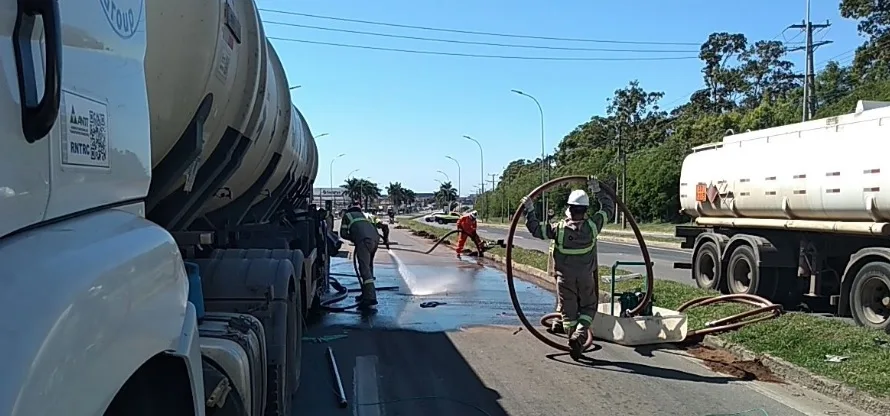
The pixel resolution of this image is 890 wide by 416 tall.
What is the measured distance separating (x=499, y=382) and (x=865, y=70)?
53612mm

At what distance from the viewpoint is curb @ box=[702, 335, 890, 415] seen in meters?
6.83

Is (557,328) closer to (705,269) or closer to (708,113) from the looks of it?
(705,269)

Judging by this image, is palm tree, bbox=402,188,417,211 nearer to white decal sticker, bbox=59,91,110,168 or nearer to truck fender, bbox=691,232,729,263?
truck fender, bbox=691,232,729,263

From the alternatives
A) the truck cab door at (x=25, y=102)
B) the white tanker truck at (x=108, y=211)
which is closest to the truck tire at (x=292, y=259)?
the white tanker truck at (x=108, y=211)

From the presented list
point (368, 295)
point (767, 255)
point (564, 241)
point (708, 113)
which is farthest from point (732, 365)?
point (708, 113)

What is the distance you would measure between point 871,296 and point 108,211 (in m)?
10.8

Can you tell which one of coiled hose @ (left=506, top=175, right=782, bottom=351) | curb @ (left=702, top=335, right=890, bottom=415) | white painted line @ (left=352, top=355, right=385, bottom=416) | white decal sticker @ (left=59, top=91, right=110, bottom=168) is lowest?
white painted line @ (left=352, top=355, right=385, bottom=416)

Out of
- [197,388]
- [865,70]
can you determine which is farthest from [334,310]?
[865,70]

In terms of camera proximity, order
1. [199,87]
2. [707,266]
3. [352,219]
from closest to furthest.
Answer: [199,87] → [352,219] → [707,266]

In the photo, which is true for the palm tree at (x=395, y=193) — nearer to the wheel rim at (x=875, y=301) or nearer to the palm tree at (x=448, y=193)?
the palm tree at (x=448, y=193)

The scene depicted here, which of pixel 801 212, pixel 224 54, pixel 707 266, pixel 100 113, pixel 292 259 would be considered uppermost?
pixel 224 54

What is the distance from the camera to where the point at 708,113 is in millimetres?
82062

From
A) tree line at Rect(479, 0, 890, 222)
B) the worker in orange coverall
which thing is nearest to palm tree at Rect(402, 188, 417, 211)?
tree line at Rect(479, 0, 890, 222)

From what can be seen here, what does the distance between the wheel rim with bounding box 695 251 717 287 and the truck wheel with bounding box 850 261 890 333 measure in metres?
4.51
